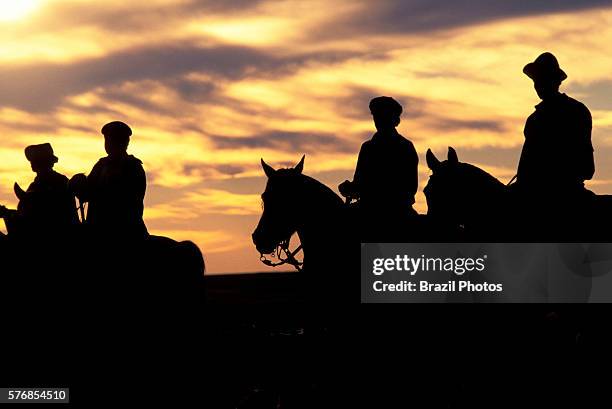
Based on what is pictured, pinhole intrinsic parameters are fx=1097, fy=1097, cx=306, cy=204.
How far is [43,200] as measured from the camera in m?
15.7

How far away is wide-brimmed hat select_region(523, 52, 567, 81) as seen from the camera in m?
15.1

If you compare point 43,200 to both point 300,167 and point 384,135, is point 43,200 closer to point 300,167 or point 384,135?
point 300,167

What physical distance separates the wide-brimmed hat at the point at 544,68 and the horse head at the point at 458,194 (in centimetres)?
169

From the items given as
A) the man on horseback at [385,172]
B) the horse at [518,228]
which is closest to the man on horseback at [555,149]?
the horse at [518,228]

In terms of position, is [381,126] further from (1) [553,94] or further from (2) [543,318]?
Result: (2) [543,318]

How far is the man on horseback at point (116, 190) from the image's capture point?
47.3ft

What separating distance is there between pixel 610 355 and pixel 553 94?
376 cm

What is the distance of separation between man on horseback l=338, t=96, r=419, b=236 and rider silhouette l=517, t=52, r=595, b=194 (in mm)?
1680

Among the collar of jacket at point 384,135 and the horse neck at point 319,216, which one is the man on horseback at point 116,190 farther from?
the collar of jacket at point 384,135

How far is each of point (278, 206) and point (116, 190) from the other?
2.25 meters

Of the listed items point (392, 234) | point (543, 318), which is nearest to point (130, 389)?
point (392, 234)

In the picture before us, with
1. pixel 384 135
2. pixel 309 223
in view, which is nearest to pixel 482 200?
pixel 384 135

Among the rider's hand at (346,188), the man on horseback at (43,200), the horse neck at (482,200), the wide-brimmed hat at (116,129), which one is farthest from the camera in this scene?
the rider's hand at (346,188)

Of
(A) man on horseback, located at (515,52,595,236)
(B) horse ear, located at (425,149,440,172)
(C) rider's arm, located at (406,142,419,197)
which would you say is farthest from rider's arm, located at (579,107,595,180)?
(C) rider's arm, located at (406,142,419,197)
